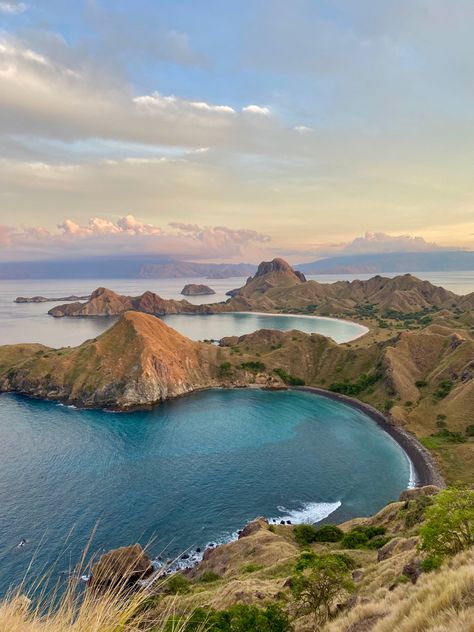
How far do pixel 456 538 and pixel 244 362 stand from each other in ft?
443

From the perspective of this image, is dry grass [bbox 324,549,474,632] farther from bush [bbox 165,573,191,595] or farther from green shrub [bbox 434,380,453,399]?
green shrub [bbox 434,380,453,399]

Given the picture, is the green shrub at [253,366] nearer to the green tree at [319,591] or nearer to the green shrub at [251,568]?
the green shrub at [251,568]

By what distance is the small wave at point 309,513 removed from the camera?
6724 centimetres

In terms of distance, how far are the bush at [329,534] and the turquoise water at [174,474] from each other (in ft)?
34.5

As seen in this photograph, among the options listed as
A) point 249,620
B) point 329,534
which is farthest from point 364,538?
point 249,620

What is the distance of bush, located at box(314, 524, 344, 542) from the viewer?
5606 cm

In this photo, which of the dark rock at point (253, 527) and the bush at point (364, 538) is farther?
the dark rock at point (253, 527)

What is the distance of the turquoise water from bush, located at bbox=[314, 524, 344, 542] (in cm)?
1052

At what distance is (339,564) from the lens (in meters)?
29.4

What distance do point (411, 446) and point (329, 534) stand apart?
45755 millimetres

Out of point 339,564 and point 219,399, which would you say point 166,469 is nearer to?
point 219,399

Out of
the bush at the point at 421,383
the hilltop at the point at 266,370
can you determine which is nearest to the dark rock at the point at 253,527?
the hilltop at the point at 266,370

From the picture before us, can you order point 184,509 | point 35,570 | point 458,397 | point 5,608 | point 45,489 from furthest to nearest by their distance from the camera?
point 458,397
point 45,489
point 184,509
point 35,570
point 5,608

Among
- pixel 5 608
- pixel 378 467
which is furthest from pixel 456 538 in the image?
pixel 378 467
